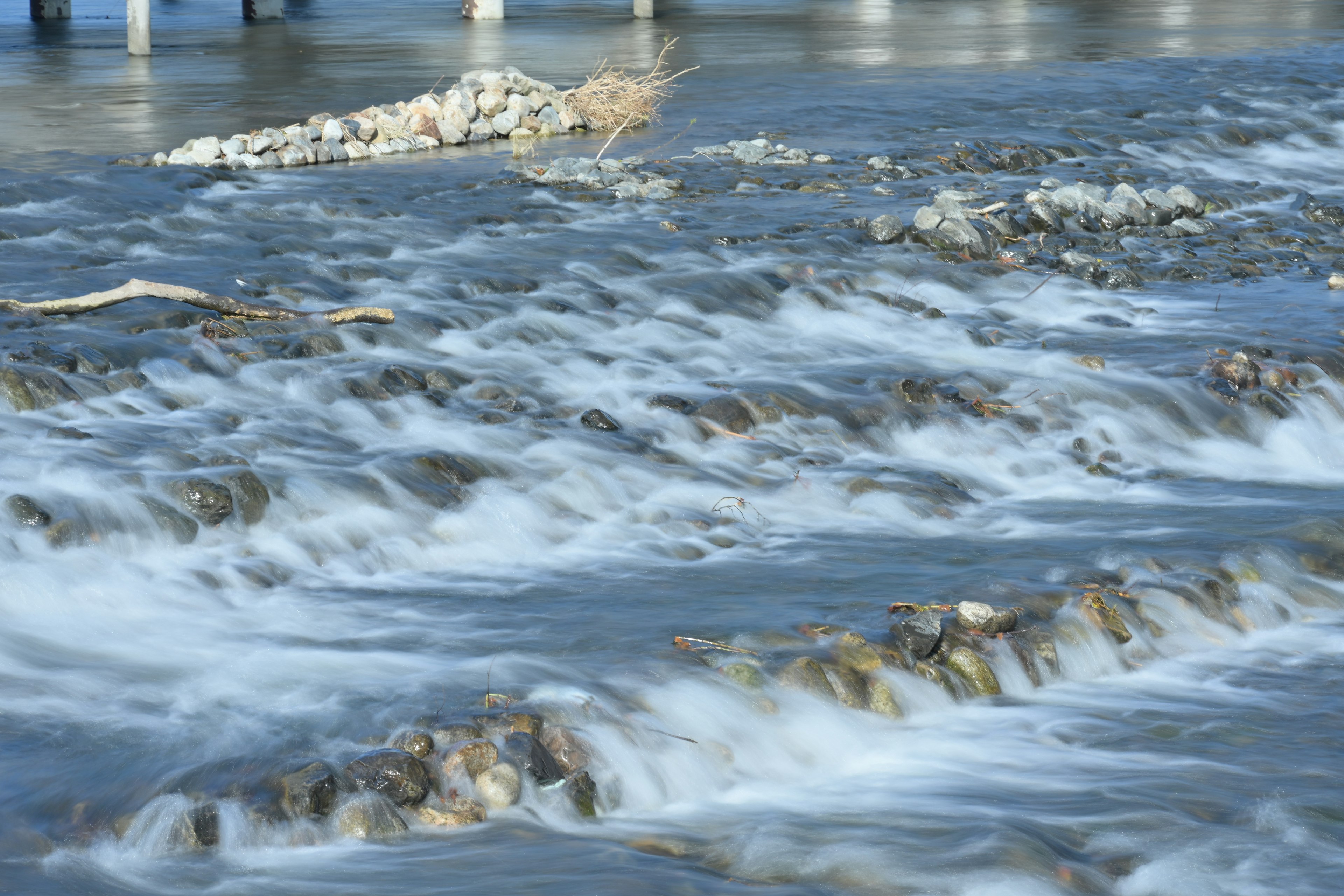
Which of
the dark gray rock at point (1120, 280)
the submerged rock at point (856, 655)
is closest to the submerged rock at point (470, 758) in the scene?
the submerged rock at point (856, 655)

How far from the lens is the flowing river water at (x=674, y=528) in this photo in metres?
4.23

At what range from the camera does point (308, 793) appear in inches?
166

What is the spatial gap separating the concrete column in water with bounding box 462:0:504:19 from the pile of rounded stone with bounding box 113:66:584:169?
1820cm

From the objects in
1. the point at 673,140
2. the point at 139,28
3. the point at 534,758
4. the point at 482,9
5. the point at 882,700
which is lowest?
the point at 882,700

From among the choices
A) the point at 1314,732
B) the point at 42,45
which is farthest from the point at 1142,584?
the point at 42,45

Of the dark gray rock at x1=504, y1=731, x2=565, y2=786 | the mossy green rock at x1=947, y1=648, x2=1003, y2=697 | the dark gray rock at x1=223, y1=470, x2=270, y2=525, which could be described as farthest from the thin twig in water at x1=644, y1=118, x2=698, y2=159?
the dark gray rock at x1=504, y1=731, x2=565, y2=786

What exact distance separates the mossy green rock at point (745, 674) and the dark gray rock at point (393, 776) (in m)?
1.21

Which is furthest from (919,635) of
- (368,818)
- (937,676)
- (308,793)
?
(308,793)

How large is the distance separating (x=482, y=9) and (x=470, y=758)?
33154 millimetres

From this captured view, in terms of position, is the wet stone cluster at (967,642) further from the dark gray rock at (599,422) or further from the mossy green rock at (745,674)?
the dark gray rock at (599,422)

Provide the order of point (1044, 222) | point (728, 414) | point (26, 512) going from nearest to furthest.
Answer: point (26, 512) < point (728, 414) < point (1044, 222)

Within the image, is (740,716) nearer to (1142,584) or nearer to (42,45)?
(1142,584)

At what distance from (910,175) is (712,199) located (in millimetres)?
2381

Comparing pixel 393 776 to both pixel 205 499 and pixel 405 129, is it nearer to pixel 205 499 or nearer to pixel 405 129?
pixel 205 499
